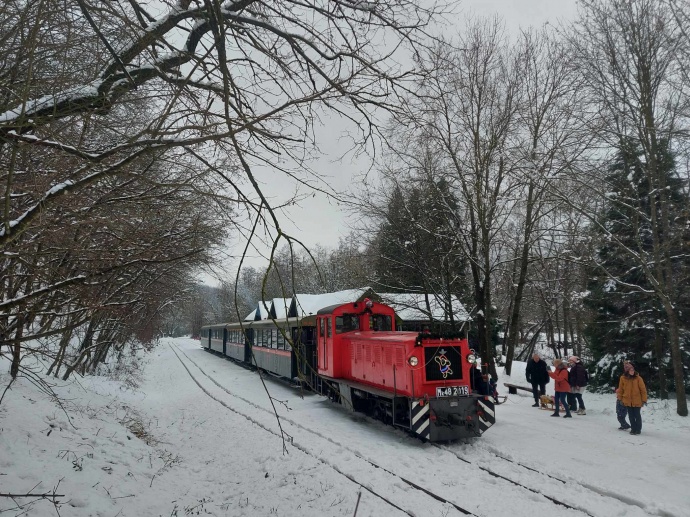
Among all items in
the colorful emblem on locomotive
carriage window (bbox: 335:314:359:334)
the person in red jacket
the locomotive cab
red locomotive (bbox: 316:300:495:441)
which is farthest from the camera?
carriage window (bbox: 335:314:359:334)

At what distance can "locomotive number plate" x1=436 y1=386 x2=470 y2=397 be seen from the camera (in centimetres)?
990

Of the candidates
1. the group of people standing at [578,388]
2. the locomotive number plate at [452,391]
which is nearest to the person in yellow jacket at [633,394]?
the group of people standing at [578,388]

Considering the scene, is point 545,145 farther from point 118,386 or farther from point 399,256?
point 118,386

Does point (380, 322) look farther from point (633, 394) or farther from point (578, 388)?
point (633, 394)

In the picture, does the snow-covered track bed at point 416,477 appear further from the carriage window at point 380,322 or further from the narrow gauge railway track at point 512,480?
the carriage window at point 380,322

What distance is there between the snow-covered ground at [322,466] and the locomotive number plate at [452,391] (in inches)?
39.7

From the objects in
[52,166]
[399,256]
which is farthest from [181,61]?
[399,256]

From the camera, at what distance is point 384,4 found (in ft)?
13.4

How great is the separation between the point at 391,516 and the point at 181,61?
592cm

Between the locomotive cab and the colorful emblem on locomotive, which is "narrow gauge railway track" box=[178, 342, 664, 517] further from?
the locomotive cab

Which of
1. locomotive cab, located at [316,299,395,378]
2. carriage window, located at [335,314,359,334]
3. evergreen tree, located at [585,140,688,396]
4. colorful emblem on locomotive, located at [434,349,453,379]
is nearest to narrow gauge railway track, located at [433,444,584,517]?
colorful emblem on locomotive, located at [434,349,453,379]

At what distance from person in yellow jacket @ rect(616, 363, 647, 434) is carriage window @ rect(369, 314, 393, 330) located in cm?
592

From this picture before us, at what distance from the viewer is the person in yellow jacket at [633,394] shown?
1013 cm

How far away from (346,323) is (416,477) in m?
6.41
